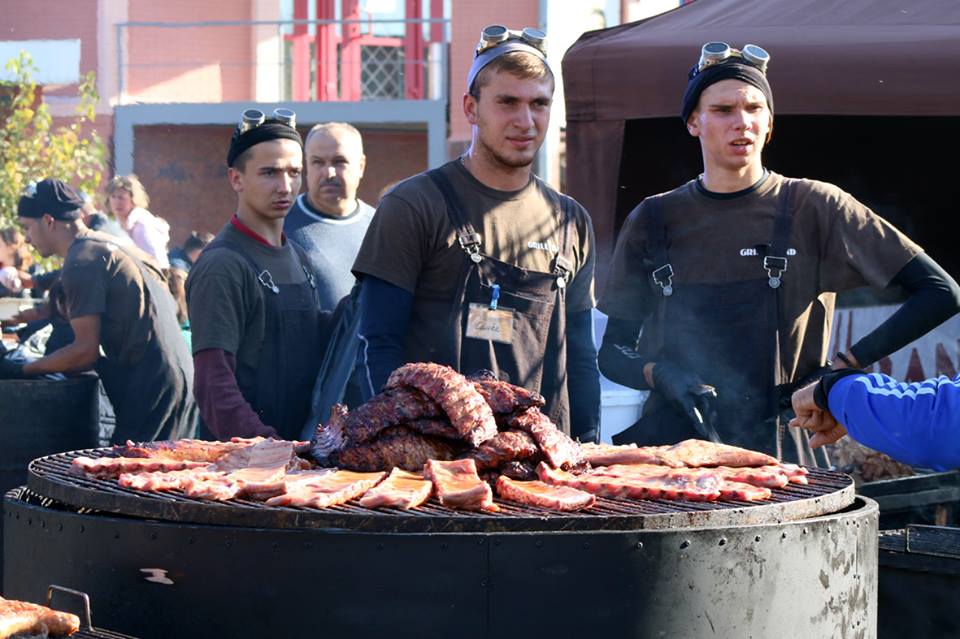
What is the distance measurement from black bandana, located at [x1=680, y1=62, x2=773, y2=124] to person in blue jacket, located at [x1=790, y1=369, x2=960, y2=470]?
176 centimetres

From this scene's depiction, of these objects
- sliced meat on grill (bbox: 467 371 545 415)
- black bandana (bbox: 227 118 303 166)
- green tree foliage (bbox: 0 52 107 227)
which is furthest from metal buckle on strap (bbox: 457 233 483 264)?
green tree foliage (bbox: 0 52 107 227)

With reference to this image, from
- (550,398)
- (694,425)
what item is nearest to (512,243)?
(550,398)

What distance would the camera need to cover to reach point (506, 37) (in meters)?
4.82

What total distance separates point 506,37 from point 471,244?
79 cm

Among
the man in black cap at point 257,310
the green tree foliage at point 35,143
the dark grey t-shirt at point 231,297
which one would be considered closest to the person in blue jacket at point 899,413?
the man in black cap at point 257,310

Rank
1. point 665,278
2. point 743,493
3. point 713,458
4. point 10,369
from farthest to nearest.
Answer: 1. point 10,369
2. point 665,278
3. point 713,458
4. point 743,493

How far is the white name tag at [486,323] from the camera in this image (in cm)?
458

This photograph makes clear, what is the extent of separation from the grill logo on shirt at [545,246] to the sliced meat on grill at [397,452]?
1.05 metres

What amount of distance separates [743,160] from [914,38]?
274cm

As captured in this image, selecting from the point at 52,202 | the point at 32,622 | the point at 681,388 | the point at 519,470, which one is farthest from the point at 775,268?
the point at 52,202

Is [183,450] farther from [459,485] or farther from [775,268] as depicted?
[775,268]

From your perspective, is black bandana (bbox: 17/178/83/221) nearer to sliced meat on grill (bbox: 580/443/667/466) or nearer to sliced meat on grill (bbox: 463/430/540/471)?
sliced meat on grill (bbox: 580/443/667/466)

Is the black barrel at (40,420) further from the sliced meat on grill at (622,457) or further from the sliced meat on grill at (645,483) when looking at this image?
the sliced meat on grill at (645,483)

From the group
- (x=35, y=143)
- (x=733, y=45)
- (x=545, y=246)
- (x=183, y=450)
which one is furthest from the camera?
(x=35, y=143)
